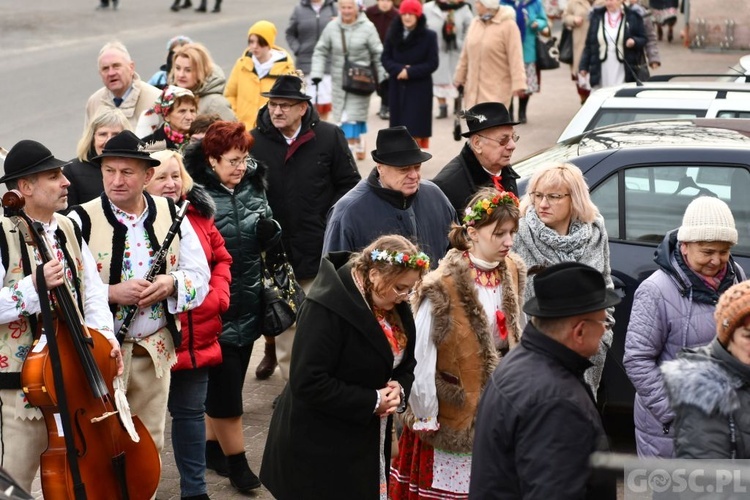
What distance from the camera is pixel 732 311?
4246 mm

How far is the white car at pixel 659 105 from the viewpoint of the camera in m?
9.54

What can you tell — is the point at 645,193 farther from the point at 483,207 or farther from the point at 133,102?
the point at 133,102

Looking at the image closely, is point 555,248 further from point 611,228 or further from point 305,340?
point 305,340

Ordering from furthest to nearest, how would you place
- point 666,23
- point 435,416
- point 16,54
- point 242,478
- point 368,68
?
point 666,23 < point 16,54 < point 368,68 < point 242,478 < point 435,416

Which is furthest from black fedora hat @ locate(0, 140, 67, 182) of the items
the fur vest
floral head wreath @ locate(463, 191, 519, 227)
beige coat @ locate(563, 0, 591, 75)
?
beige coat @ locate(563, 0, 591, 75)

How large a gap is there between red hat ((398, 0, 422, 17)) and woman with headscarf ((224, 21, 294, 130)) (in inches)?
114

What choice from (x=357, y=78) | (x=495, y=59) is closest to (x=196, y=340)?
(x=357, y=78)

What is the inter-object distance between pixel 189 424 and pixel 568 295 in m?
2.83

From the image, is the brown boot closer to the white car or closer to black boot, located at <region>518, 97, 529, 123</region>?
the white car

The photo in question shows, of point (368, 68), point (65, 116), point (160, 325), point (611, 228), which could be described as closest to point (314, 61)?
point (368, 68)

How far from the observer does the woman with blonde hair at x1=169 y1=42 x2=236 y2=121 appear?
9.21m

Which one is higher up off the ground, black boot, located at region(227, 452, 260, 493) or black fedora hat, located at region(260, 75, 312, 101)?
black fedora hat, located at region(260, 75, 312, 101)

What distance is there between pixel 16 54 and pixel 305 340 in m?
18.9

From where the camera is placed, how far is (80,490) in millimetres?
5148
